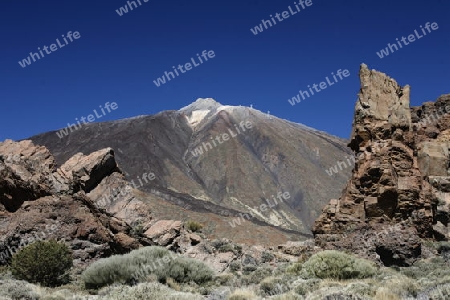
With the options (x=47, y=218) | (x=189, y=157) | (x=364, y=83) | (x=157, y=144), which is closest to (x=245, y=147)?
(x=189, y=157)

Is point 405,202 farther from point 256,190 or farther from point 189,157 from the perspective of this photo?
point 189,157

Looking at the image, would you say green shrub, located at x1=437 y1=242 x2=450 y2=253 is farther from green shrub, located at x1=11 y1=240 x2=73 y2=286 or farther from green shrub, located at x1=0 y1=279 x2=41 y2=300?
green shrub, located at x1=0 y1=279 x2=41 y2=300

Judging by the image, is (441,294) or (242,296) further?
(242,296)

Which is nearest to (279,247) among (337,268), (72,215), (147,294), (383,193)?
(383,193)

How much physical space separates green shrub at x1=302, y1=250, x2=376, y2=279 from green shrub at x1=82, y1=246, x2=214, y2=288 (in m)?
2.74

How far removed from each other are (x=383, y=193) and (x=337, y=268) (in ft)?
26.2

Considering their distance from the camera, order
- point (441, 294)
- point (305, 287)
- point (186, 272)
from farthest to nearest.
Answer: point (186, 272)
point (305, 287)
point (441, 294)

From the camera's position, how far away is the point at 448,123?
30.4 m

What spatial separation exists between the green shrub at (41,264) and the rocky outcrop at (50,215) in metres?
1.70

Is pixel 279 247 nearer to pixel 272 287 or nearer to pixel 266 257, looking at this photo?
pixel 266 257

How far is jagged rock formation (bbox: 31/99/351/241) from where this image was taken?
92562mm

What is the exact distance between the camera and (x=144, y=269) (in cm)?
1107

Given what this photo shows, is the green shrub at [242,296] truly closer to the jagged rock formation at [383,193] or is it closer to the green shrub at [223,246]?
the jagged rock formation at [383,193]

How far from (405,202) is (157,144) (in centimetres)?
10433
